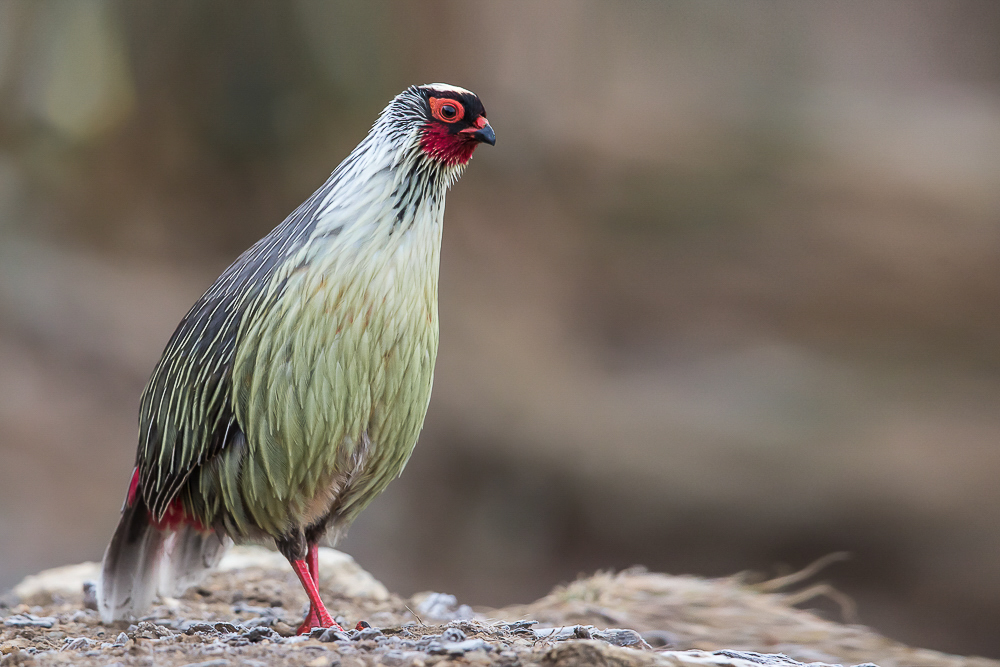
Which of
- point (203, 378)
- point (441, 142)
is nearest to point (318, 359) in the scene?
point (203, 378)

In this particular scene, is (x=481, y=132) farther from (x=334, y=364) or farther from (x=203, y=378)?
(x=203, y=378)

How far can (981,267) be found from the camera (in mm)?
9281

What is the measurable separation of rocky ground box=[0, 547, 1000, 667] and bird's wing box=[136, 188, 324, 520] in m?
0.61

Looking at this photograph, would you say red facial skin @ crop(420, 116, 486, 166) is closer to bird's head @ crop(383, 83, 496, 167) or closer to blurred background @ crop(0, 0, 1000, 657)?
bird's head @ crop(383, 83, 496, 167)

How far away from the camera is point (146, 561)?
3.83 meters

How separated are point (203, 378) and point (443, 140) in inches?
48.6

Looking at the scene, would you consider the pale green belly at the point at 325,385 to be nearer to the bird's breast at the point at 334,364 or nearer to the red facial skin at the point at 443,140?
the bird's breast at the point at 334,364

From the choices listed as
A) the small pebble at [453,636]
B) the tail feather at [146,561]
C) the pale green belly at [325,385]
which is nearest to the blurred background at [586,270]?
the tail feather at [146,561]

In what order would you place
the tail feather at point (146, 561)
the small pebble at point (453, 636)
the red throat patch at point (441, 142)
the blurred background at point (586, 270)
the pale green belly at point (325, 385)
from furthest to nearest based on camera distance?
the blurred background at point (586, 270) → the tail feather at point (146, 561) → the red throat patch at point (441, 142) → the pale green belly at point (325, 385) → the small pebble at point (453, 636)

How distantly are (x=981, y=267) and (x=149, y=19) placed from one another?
888cm

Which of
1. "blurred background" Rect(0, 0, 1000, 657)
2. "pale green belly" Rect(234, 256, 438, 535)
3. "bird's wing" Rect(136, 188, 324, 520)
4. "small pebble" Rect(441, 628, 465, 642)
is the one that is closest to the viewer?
"small pebble" Rect(441, 628, 465, 642)

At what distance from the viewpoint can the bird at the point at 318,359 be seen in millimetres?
3131

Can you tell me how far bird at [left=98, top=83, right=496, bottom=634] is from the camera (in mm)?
3131

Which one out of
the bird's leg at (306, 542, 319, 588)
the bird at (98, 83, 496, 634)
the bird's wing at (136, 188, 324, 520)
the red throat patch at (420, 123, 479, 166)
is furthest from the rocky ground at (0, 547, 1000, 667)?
the red throat patch at (420, 123, 479, 166)
